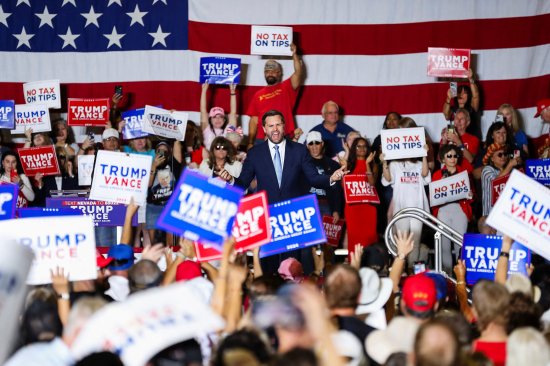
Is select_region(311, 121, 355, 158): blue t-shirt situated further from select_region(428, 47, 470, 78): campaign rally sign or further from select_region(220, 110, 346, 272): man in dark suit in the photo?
select_region(220, 110, 346, 272): man in dark suit

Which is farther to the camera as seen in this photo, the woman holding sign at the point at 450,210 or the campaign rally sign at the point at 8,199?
the woman holding sign at the point at 450,210

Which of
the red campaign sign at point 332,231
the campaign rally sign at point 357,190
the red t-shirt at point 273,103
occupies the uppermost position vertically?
the red t-shirt at point 273,103

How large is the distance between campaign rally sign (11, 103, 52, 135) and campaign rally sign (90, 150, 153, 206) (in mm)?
3886

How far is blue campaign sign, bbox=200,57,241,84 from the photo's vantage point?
1316 centimetres

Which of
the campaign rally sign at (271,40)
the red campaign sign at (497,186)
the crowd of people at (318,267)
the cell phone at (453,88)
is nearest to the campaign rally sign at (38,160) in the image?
the crowd of people at (318,267)

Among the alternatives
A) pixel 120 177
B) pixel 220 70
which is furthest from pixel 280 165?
pixel 220 70

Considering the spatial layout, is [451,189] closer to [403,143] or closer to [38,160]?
[403,143]

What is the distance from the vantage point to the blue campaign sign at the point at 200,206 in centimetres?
675

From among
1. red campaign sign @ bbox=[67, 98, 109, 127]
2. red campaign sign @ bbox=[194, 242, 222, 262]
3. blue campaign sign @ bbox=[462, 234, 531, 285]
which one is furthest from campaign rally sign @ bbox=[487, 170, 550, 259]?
red campaign sign @ bbox=[67, 98, 109, 127]

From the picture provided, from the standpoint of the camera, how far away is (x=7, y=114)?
13.3 m

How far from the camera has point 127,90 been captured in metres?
14.1

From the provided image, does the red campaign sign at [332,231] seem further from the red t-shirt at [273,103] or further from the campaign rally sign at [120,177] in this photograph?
the campaign rally sign at [120,177]

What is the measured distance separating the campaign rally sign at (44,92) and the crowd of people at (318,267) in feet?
1.43

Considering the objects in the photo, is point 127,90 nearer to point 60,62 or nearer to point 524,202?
point 60,62
